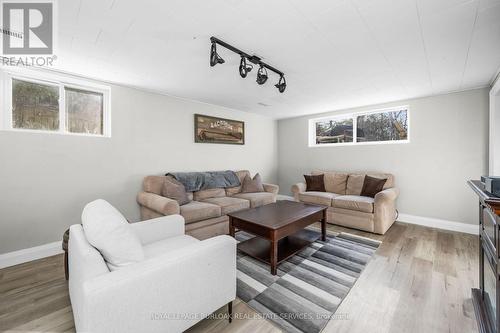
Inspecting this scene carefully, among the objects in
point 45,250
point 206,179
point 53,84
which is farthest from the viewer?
point 206,179

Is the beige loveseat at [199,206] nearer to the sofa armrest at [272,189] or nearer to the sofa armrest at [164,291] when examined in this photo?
the sofa armrest at [272,189]

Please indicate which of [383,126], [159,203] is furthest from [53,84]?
[383,126]

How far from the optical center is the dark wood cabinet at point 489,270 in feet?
3.67

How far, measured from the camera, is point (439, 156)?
3.68 metres

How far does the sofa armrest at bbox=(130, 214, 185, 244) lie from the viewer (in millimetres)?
1938

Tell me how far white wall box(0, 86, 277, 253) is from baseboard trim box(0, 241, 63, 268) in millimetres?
61

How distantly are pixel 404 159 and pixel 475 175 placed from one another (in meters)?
0.96

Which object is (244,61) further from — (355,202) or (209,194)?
(355,202)

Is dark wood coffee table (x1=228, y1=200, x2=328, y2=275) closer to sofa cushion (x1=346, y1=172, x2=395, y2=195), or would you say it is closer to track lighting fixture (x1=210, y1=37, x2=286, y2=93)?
sofa cushion (x1=346, y1=172, x2=395, y2=195)

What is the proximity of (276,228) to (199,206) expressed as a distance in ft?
4.35

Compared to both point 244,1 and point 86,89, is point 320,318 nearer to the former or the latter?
point 244,1

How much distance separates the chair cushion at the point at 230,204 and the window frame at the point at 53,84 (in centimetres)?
192

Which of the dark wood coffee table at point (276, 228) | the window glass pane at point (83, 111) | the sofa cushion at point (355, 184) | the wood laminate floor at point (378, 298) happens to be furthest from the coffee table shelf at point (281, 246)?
the window glass pane at point (83, 111)

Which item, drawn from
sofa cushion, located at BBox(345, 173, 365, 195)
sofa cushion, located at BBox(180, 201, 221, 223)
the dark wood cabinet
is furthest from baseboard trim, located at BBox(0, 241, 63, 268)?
sofa cushion, located at BBox(345, 173, 365, 195)
